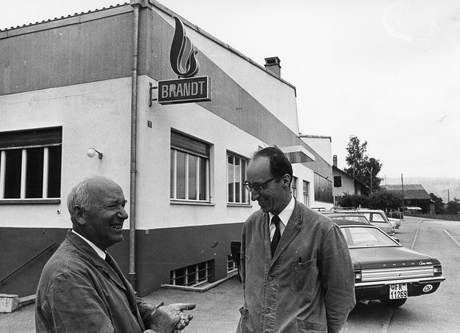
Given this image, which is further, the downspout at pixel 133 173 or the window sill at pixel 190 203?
the window sill at pixel 190 203

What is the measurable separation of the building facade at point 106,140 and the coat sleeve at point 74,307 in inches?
252

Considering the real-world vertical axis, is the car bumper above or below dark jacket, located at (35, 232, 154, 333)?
below

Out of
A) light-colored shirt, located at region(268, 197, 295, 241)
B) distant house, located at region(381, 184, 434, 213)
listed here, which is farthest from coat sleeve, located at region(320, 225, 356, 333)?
distant house, located at region(381, 184, 434, 213)

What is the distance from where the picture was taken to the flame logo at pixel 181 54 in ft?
29.0

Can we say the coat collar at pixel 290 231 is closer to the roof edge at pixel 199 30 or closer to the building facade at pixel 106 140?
the building facade at pixel 106 140

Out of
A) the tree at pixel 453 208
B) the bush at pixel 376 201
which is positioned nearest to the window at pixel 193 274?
the bush at pixel 376 201

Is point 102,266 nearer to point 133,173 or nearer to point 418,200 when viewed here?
point 133,173

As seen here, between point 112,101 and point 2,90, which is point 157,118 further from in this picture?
point 2,90

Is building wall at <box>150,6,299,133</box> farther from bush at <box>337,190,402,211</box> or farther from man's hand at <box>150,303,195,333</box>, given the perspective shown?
bush at <box>337,190,402,211</box>

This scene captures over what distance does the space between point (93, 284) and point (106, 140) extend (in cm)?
698

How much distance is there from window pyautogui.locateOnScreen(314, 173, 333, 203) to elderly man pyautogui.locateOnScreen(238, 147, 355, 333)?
86.1ft

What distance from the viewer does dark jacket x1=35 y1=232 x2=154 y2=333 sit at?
180cm

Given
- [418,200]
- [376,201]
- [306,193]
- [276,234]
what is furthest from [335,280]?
[418,200]

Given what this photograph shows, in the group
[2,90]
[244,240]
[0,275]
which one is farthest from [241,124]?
[244,240]
